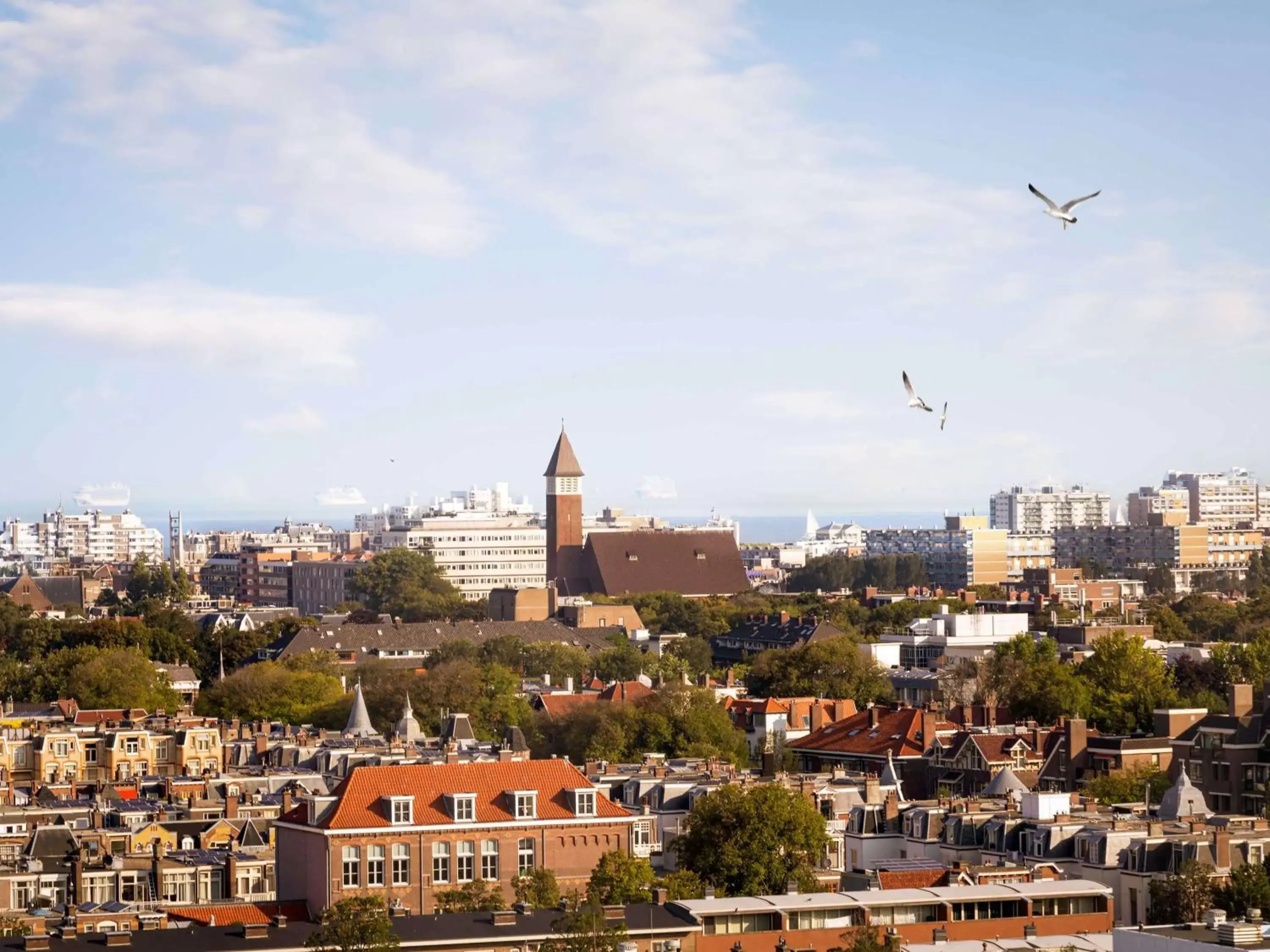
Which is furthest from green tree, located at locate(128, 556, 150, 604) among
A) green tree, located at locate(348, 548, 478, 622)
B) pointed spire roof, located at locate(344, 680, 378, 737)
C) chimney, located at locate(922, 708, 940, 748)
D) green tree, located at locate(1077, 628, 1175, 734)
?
chimney, located at locate(922, 708, 940, 748)

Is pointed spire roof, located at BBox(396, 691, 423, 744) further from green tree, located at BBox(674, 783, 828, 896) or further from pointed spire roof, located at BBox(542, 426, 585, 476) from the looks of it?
pointed spire roof, located at BBox(542, 426, 585, 476)

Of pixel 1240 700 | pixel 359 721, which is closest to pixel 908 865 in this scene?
pixel 1240 700

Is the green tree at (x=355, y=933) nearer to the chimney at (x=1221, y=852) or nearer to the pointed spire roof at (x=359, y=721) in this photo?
the chimney at (x=1221, y=852)

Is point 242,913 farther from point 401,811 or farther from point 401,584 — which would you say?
point 401,584

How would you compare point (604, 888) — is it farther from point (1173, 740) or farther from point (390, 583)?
point (390, 583)

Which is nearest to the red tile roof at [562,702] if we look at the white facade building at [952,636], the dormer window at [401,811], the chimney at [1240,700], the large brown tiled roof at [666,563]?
the chimney at [1240,700]
